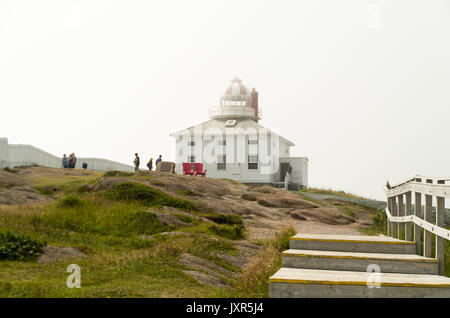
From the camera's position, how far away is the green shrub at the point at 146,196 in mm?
17852

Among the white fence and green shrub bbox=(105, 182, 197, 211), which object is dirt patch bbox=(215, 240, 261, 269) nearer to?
green shrub bbox=(105, 182, 197, 211)

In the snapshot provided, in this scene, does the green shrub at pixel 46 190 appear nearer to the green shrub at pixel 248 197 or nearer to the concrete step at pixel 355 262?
the green shrub at pixel 248 197

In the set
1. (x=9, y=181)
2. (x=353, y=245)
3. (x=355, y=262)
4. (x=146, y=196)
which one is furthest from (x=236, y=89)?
(x=355, y=262)

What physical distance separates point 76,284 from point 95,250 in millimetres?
4081

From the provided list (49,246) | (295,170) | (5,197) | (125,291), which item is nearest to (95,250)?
(49,246)

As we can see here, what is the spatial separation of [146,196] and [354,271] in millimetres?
11414

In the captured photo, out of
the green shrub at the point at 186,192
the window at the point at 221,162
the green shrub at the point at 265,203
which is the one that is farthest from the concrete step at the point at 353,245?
the window at the point at 221,162

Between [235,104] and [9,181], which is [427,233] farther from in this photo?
[235,104]

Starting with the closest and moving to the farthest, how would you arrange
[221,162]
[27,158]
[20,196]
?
[20,196]
[27,158]
[221,162]

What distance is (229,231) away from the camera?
14930 mm

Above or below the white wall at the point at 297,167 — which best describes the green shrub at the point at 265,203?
below

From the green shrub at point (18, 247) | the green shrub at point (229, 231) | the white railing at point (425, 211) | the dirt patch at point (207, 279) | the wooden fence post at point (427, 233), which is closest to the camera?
the white railing at point (425, 211)

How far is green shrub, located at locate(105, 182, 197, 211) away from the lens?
58.6 feet

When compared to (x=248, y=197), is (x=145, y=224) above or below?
below
